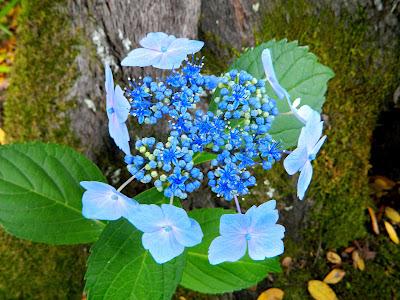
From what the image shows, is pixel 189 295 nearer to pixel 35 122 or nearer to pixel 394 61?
pixel 35 122

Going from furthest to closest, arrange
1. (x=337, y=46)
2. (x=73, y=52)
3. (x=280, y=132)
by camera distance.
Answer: (x=337, y=46), (x=73, y=52), (x=280, y=132)

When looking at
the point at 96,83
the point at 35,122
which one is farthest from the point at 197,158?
the point at 35,122

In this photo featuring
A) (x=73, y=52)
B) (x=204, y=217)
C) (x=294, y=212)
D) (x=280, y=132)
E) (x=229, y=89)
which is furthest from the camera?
(x=294, y=212)

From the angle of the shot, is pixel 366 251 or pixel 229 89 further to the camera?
pixel 366 251

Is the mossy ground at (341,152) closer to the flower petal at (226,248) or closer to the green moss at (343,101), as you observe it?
the green moss at (343,101)

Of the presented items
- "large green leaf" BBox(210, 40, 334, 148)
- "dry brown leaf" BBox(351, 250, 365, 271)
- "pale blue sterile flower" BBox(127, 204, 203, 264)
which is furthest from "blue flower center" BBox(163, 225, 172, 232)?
"dry brown leaf" BBox(351, 250, 365, 271)

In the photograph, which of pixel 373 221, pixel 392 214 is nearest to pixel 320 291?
pixel 373 221

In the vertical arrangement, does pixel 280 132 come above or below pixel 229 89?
below

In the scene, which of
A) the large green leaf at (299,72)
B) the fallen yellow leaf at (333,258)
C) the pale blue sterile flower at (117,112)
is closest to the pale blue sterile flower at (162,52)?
the pale blue sterile flower at (117,112)

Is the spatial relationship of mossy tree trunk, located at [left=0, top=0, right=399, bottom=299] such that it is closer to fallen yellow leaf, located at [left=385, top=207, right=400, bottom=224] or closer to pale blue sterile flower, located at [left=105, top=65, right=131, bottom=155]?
fallen yellow leaf, located at [left=385, top=207, right=400, bottom=224]
